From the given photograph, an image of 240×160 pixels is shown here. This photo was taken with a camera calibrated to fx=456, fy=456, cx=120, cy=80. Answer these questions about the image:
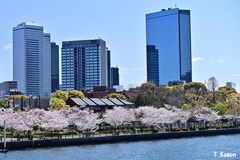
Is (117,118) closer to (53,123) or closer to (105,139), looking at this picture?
(105,139)

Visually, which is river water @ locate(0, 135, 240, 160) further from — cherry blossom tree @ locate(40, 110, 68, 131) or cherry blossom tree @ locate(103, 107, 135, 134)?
cherry blossom tree @ locate(103, 107, 135, 134)

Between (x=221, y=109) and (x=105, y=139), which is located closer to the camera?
(x=105, y=139)

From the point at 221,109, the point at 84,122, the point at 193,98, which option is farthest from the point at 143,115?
the point at 193,98

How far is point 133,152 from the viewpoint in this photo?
43.7 meters

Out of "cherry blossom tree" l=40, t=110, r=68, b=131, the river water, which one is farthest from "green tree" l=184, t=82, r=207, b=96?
the river water

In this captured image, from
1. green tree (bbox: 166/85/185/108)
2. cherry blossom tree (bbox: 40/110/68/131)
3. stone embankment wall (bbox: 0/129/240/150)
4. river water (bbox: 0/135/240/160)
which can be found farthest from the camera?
green tree (bbox: 166/85/185/108)

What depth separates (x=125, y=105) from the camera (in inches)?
3428

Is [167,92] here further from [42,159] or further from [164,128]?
→ [42,159]

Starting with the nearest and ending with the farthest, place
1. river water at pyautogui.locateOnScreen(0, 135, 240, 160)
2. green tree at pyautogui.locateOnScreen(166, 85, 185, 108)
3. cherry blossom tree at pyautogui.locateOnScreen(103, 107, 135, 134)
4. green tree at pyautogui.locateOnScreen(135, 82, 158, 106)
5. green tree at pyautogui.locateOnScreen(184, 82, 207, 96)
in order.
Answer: river water at pyautogui.locateOnScreen(0, 135, 240, 160) < cherry blossom tree at pyautogui.locateOnScreen(103, 107, 135, 134) < green tree at pyautogui.locateOnScreen(135, 82, 158, 106) < green tree at pyautogui.locateOnScreen(166, 85, 185, 108) < green tree at pyautogui.locateOnScreen(184, 82, 207, 96)

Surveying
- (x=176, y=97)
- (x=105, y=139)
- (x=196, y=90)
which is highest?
(x=196, y=90)

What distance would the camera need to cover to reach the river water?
130 feet

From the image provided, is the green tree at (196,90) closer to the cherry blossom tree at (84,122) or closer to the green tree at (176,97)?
the green tree at (176,97)

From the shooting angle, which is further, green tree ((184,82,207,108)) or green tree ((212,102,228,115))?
green tree ((184,82,207,108))

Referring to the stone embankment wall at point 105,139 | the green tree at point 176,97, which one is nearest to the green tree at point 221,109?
the green tree at point 176,97
